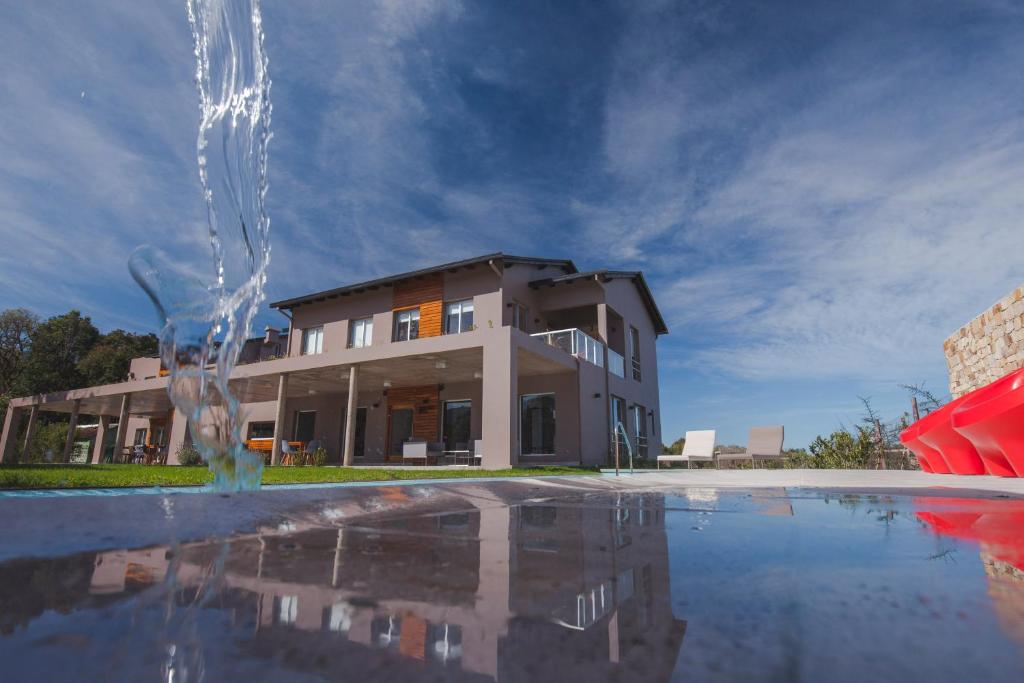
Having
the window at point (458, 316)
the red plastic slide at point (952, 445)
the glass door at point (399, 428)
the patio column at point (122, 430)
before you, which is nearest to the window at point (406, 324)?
the window at point (458, 316)

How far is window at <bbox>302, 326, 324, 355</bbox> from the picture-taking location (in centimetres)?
2028

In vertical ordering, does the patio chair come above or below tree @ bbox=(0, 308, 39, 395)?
below

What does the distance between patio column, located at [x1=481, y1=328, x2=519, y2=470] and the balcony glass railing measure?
637cm

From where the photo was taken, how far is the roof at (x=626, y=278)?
1716 centimetres

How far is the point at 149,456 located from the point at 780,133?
2663cm

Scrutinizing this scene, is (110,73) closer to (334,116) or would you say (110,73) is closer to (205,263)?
(334,116)

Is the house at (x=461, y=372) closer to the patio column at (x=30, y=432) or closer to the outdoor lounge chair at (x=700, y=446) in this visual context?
the patio column at (x=30, y=432)

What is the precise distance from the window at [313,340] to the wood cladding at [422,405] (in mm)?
4635

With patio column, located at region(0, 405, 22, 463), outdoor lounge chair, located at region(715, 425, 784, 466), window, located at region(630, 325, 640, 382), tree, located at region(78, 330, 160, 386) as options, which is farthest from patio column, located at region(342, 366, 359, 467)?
tree, located at region(78, 330, 160, 386)

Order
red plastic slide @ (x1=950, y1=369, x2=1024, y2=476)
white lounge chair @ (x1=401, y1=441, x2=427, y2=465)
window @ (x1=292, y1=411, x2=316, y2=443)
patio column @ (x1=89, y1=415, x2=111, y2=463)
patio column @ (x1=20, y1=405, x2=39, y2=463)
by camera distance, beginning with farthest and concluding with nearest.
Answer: patio column @ (x1=89, y1=415, x2=111, y2=463) < patio column @ (x1=20, y1=405, x2=39, y2=463) < window @ (x1=292, y1=411, x2=316, y2=443) < white lounge chair @ (x1=401, y1=441, x2=427, y2=465) < red plastic slide @ (x1=950, y1=369, x2=1024, y2=476)

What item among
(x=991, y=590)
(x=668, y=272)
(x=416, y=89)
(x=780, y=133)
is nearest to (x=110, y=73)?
(x=416, y=89)

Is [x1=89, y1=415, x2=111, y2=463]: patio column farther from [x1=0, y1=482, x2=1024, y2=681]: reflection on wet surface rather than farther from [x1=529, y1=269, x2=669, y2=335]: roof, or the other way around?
[x1=0, y1=482, x2=1024, y2=681]: reflection on wet surface

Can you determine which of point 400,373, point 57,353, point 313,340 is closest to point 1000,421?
point 400,373

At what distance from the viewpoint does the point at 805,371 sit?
27.7 meters
